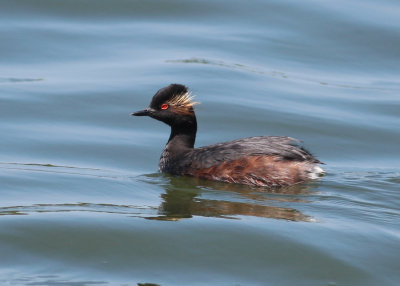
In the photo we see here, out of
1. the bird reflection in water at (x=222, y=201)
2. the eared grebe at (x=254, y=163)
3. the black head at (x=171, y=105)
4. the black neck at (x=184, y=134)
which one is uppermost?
the black head at (x=171, y=105)

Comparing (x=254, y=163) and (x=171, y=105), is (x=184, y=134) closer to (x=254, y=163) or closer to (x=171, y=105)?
(x=171, y=105)

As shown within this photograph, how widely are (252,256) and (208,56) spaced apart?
765cm

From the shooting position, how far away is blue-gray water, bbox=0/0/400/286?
6.72 meters

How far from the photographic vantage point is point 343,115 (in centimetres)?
1199

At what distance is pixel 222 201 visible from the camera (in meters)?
8.38

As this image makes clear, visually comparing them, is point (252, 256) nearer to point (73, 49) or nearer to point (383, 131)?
point (383, 131)

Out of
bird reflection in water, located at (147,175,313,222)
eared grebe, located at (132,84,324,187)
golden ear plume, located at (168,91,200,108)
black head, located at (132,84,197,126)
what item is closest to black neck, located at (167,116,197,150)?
black head, located at (132,84,197,126)

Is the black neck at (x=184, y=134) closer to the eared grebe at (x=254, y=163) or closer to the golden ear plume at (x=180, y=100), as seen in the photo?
the golden ear plume at (x=180, y=100)

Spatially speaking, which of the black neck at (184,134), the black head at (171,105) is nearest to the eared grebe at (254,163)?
the black neck at (184,134)

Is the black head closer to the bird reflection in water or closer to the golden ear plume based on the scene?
the golden ear plume

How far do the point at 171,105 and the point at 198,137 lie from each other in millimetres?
1400

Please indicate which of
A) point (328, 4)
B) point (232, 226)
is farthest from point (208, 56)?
point (232, 226)

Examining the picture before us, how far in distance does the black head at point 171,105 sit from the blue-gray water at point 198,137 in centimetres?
63

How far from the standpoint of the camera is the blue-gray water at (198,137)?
6.72 metres
